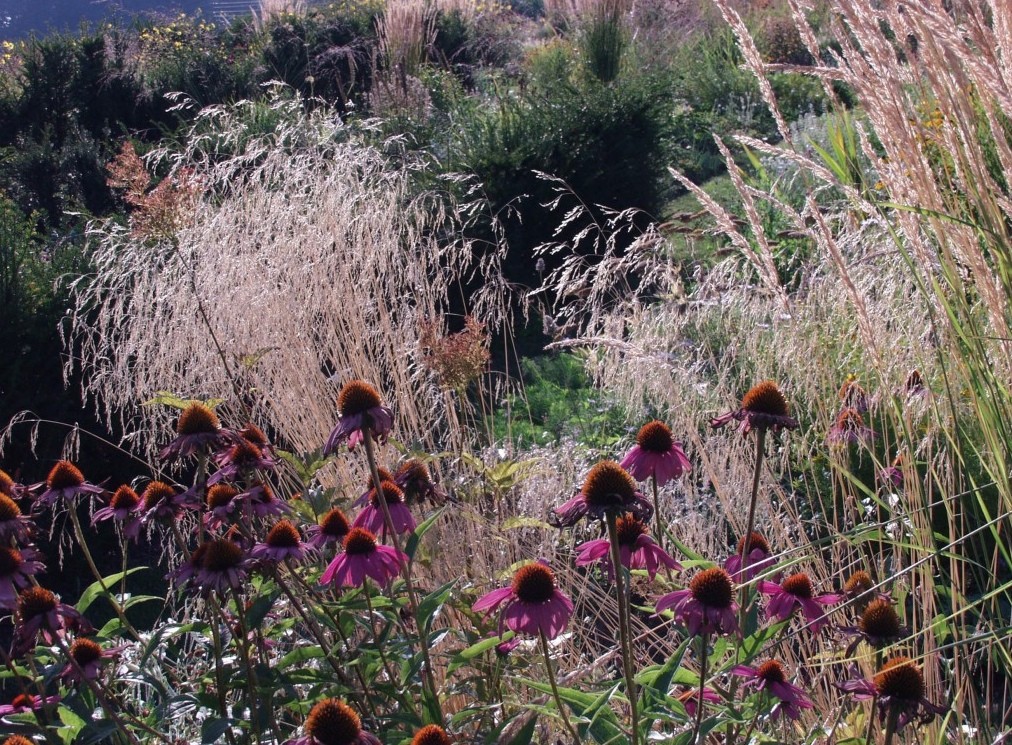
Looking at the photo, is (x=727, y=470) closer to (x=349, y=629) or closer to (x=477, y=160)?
(x=349, y=629)

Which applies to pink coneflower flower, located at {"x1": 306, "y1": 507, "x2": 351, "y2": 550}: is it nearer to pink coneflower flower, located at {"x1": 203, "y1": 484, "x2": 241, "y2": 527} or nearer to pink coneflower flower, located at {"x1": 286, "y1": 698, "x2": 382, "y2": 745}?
pink coneflower flower, located at {"x1": 203, "y1": 484, "x2": 241, "y2": 527}

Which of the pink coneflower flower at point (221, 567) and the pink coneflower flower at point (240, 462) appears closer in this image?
the pink coneflower flower at point (221, 567)

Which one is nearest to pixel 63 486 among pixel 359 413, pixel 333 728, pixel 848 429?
pixel 359 413

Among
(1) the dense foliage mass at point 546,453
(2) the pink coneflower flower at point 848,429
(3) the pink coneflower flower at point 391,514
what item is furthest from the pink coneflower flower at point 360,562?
(2) the pink coneflower flower at point 848,429

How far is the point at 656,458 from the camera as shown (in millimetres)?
1442

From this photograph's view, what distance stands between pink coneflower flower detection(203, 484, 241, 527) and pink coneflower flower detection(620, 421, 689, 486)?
25.2 inches

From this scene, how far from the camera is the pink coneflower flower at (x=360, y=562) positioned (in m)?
1.42

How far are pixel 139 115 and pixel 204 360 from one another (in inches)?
247

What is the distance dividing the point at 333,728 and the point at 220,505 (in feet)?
1.86

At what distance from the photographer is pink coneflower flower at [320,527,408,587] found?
142 centimetres

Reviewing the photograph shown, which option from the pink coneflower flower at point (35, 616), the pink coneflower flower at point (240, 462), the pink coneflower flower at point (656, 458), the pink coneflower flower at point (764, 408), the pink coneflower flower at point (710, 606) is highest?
the pink coneflower flower at point (764, 408)

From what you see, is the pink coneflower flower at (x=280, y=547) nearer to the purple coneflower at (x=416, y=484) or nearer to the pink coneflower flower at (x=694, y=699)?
the purple coneflower at (x=416, y=484)

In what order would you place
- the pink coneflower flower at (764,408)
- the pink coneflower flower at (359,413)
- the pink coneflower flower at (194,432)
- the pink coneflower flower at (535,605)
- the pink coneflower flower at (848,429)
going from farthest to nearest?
the pink coneflower flower at (848,429) → the pink coneflower flower at (194,432) → the pink coneflower flower at (359,413) → the pink coneflower flower at (764,408) → the pink coneflower flower at (535,605)

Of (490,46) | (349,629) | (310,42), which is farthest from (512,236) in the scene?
(490,46)
